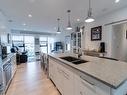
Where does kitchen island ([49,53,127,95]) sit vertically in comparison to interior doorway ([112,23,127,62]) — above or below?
below

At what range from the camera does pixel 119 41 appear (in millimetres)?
4691

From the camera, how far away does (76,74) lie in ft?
4.99

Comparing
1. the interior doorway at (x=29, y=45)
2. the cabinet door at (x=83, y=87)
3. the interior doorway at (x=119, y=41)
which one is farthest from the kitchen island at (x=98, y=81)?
the interior doorway at (x=29, y=45)

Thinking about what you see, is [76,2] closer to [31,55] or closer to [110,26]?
[110,26]

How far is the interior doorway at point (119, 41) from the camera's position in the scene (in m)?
4.42

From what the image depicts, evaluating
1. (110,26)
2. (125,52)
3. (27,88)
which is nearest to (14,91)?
(27,88)

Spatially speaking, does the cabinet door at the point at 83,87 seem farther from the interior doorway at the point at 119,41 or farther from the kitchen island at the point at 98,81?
the interior doorway at the point at 119,41

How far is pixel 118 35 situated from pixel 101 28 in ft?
3.12

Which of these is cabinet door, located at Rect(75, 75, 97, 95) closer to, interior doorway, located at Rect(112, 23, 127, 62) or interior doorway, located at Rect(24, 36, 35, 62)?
interior doorway, located at Rect(112, 23, 127, 62)

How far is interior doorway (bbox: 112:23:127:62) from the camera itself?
4418 mm

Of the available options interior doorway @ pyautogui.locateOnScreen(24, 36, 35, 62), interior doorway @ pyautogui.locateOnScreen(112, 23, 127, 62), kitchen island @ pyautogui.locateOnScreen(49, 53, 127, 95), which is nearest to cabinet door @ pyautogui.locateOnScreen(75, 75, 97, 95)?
kitchen island @ pyautogui.locateOnScreen(49, 53, 127, 95)

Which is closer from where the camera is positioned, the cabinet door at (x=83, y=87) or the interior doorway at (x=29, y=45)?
the cabinet door at (x=83, y=87)

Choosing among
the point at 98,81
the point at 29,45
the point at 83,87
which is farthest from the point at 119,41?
the point at 29,45

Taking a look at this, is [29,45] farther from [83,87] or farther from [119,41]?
[83,87]
